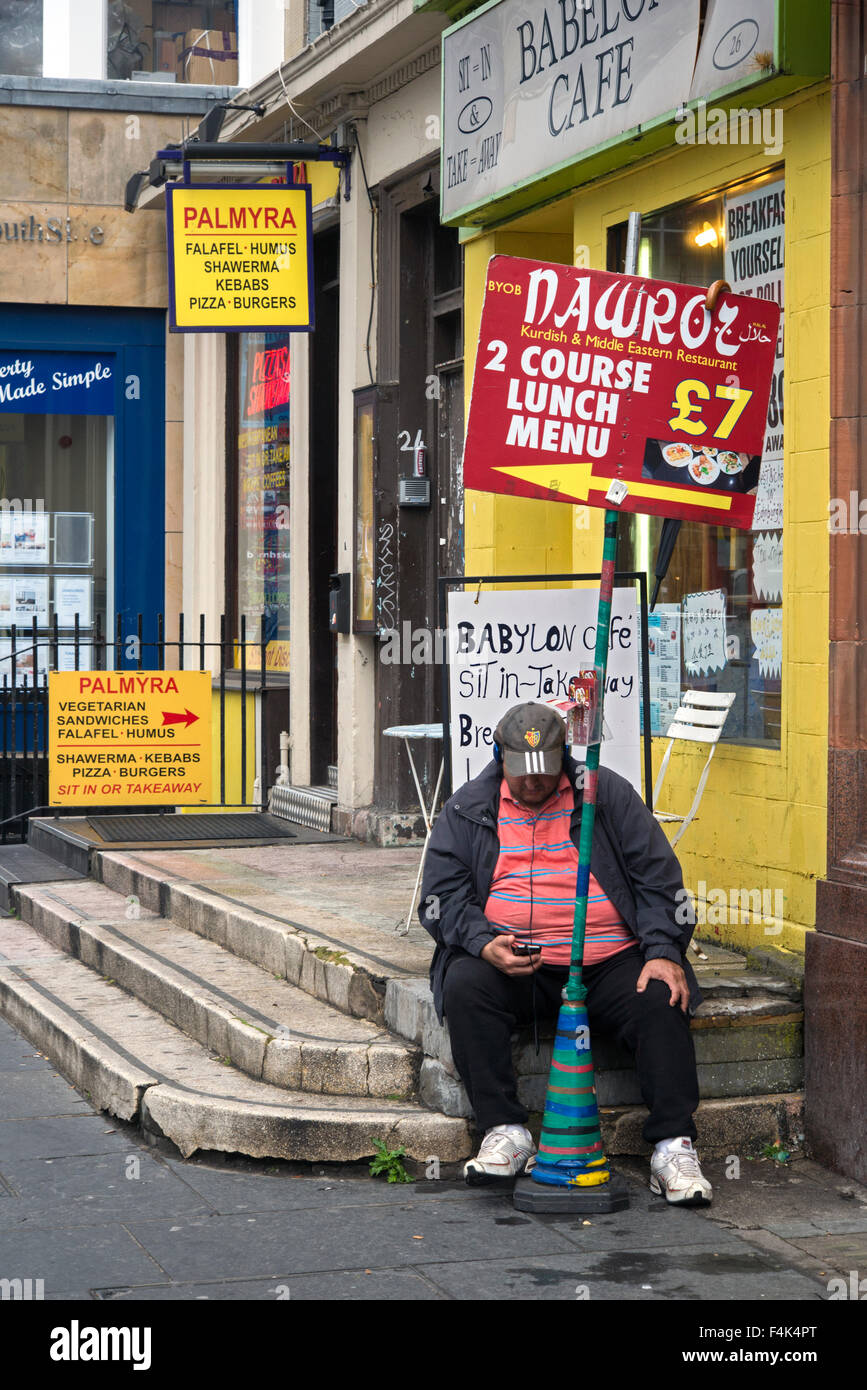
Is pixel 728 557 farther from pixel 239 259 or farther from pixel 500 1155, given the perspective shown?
pixel 239 259

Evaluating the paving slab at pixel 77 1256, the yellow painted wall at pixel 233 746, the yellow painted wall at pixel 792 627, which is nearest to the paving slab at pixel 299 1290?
the paving slab at pixel 77 1256

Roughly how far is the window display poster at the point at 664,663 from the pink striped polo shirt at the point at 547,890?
1476 mm

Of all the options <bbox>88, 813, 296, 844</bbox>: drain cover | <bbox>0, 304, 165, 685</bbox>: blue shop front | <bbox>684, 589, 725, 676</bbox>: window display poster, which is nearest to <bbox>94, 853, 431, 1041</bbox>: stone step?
<bbox>88, 813, 296, 844</bbox>: drain cover

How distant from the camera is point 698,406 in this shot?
5473 mm

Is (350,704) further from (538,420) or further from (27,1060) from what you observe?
(538,420)

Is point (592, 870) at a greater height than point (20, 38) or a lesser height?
lesser

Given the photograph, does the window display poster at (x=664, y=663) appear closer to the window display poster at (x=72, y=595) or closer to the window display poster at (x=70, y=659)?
the window display poster at (x=70, y=659)

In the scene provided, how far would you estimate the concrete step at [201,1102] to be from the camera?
5543 mm

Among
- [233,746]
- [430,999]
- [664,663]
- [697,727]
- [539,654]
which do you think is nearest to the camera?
[430,999]

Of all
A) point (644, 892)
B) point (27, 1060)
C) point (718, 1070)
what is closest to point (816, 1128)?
point (718, 1070)

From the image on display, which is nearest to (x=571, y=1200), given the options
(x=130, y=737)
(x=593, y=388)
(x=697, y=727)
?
(x=697, y=727)

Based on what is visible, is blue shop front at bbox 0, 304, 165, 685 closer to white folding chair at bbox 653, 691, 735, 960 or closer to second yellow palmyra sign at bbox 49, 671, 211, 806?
second yellow palmyra sign at bbox 49, 671, 211, 806

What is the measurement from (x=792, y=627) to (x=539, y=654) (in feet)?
3.05

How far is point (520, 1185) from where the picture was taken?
5.26 meters
